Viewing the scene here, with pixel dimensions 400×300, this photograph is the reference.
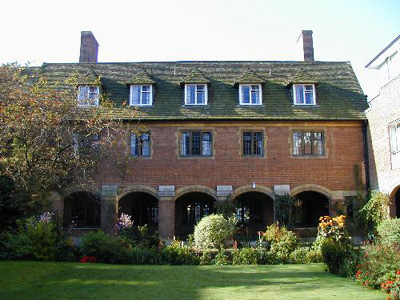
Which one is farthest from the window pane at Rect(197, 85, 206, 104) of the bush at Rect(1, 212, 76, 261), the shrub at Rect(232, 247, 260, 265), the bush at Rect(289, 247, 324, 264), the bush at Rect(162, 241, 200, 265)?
the bush at Rect(1, 212, 76, 261)

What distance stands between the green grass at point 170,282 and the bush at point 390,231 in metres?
3.99

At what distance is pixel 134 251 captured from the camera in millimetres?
15289

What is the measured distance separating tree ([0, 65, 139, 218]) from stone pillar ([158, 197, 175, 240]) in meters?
7.23

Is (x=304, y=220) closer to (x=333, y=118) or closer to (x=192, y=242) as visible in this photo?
(x=333, y=118)

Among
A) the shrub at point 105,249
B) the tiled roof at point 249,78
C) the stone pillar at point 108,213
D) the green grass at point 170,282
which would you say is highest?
the tiled roof at point 249,78

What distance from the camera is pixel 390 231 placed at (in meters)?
17.0

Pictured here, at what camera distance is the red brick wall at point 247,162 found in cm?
2167

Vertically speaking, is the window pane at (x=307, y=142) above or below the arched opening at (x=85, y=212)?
above

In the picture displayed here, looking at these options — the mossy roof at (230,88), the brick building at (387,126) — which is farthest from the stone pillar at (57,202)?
the brick building at (387,126)

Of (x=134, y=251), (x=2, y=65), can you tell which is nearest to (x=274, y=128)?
(x=134, y=251)

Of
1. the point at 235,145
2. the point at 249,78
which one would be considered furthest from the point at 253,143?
the point at 249,78

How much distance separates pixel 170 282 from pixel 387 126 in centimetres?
1325

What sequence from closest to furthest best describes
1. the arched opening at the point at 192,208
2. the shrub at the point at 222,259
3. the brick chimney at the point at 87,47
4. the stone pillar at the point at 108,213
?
the shrub at the point at 222,259 → the stone pillar at the point at 108,213 → the arched opening at the point at 192,208 → the brick chimney at the point at 87,47

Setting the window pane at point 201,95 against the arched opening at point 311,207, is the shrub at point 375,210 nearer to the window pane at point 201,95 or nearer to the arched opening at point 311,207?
the arched opening at point 311,207
